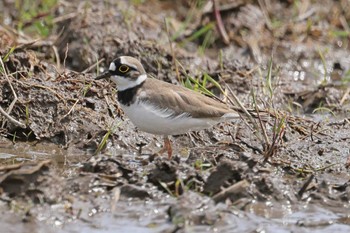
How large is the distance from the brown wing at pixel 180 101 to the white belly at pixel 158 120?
0.18 ft

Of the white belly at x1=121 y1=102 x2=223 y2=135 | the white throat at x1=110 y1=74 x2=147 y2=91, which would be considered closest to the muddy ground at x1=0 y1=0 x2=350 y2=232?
the white belly at x1=121 y1=102 x2=223 y2=135

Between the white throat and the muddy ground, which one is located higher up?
the white throat

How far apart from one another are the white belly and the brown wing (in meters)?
0.05

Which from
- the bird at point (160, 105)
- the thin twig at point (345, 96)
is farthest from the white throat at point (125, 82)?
the thin twig at point (345, 96)

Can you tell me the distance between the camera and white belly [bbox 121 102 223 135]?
8709mm

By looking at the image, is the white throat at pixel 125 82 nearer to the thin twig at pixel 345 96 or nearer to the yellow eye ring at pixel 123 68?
the yellow eye ring at pixel 123 68

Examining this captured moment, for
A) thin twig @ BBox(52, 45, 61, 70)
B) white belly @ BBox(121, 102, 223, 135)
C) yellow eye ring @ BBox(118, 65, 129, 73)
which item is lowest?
thin twig @ BBox(52, 45, 61, 70)

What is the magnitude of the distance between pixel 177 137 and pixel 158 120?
1394mm

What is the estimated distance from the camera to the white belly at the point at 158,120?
8.71 metres

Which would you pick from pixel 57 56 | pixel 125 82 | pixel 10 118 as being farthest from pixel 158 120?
pixel 57 56

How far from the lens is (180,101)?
29.3 feet

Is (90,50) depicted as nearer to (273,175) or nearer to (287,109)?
(287,109)

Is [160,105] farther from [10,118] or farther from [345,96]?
Answer: [345,96]

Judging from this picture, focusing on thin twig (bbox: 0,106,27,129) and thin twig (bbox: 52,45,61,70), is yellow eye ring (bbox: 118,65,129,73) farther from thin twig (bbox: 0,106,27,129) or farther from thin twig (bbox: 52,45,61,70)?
thin twig (bbox: 52,45,61,70)
